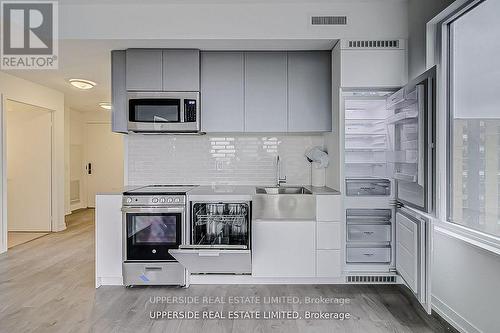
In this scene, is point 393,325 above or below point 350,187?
below

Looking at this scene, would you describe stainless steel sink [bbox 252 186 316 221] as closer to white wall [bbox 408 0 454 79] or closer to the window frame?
the window frame

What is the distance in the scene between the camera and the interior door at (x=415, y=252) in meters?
2.36

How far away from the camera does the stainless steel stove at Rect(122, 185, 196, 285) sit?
312 cm

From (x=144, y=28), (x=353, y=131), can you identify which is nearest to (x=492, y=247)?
(x=353, y=131)

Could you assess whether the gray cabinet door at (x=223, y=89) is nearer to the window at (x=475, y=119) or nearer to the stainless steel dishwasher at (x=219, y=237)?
the stainless steel dishwasher at (x=219, y=237)

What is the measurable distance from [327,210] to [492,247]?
1328mm

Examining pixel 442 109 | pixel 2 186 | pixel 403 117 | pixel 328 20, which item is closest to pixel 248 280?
pixel 403 117

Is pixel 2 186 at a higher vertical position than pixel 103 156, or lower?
lower

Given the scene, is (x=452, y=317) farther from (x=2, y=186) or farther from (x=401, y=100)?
(x=2, y=186)

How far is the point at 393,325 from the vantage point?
246cm

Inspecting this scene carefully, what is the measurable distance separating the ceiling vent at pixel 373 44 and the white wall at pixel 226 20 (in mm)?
59

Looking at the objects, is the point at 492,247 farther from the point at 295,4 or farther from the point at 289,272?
the point at 295,4

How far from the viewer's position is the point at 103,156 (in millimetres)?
7891

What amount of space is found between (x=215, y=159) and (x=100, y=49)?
5.55ft
